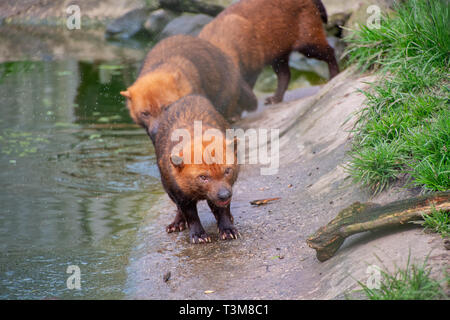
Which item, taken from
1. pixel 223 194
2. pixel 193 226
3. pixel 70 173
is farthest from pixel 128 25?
pixel 223 194

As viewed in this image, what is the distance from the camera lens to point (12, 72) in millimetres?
12438

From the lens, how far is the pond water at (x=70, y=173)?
4797 millimetres

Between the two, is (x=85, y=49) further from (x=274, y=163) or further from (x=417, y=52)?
(x=417, y=52)

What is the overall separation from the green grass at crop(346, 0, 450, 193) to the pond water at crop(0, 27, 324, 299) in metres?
2.19

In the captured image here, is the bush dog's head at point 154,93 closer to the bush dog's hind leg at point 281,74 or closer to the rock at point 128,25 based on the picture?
the bush dog's hind leg at point 281,74

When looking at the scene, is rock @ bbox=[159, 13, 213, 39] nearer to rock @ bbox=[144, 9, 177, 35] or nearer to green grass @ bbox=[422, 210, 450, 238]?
rock @ bbox=[144, 9, 177, 35]

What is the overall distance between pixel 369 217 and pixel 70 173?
14.7ft

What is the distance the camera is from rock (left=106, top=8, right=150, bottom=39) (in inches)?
568

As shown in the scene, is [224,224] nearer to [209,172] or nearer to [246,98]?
[209,172]

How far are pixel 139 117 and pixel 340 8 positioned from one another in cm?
504

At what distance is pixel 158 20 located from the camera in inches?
549

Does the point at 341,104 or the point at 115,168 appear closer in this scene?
the point at 341,104

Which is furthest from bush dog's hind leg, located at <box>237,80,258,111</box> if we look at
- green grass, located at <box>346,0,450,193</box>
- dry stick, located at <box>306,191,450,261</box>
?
dry stick, located at <box>306,191,450,261</box>
